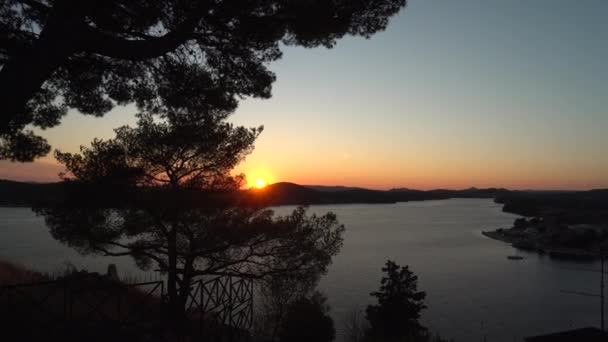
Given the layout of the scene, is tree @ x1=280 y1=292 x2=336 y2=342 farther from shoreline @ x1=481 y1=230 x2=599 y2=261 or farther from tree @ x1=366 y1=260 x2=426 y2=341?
shoreline @ x1=481 y1=230 x2=599 y2=261

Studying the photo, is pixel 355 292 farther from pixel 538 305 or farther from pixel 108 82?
pixel 108 82

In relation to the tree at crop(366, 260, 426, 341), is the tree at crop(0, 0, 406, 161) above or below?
above

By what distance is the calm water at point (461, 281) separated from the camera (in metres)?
21.8

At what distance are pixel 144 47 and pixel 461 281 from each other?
29.3 m

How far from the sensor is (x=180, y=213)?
9531mm

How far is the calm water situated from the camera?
21797 mm

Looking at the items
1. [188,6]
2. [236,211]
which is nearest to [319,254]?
[236,211]

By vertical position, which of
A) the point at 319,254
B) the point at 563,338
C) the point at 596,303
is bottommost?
the point at 596,303

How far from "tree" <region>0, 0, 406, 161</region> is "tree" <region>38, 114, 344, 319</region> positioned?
3.07 metres

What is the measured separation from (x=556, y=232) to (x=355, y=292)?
137 ft

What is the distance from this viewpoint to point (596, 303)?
27.8 meters

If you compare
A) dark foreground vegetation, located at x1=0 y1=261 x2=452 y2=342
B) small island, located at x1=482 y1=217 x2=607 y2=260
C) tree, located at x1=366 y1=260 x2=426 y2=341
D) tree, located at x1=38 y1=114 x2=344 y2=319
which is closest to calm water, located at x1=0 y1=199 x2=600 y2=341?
tree, located at x1=366 y1=260 x2=426 y2=341

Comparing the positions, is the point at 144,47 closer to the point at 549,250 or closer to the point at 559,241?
the point at 549,250

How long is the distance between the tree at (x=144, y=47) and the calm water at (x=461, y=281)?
15371mm
